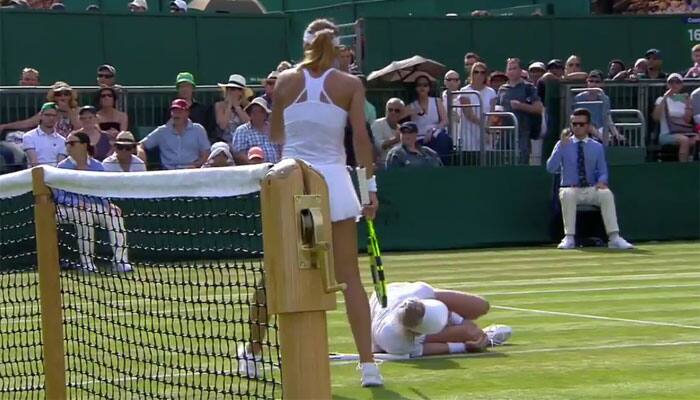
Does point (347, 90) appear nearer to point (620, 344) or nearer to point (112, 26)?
point (620, 344)

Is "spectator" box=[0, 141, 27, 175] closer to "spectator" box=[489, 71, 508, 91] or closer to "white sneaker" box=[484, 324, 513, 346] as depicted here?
"spectator" box=[489, 71, 508, 91]

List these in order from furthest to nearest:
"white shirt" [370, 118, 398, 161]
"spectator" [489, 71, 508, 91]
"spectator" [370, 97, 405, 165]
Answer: "spectator" [489, 71, 508, 91], "white shirt" [370, 118, 398, 161], "spectator" [370, 97, 405, 165]

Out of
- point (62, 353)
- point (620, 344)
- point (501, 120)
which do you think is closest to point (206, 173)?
point (62, 353)

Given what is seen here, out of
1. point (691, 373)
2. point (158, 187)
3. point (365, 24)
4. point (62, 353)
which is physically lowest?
point (691, 373)

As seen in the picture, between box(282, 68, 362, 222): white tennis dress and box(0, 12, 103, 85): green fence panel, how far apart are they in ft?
48.9

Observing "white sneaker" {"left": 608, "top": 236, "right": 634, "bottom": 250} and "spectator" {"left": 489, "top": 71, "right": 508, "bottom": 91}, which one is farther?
"spectator" {"left": 489, "top": 71, "right": 508, "bottom": 91}

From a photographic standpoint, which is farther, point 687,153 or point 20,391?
point 687,153

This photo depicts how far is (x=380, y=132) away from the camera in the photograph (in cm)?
2092

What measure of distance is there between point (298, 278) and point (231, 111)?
15636mm

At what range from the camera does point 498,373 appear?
8961mm

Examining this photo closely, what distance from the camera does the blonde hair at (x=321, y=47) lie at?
8.15 m

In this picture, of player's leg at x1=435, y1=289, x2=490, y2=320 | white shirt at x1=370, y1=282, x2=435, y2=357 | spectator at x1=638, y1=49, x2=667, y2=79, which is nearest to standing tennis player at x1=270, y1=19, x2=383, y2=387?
white shirt at x1=370, y1=282, x2=435, y2=357

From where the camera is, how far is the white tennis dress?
8258 mm

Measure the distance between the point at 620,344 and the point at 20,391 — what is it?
4.38 m
